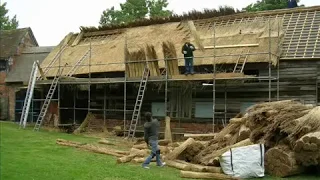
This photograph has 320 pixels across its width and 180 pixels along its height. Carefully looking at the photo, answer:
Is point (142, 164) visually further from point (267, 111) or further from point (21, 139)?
point (21, 139)

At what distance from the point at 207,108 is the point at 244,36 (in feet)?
13.3

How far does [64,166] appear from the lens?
1225cm

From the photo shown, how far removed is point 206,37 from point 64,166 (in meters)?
13.5

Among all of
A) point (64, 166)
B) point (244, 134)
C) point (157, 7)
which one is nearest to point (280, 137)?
point (244, 134)

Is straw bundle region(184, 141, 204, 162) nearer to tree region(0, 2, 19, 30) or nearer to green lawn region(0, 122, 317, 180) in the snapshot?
green lawn region(0, 122, 317, 180)

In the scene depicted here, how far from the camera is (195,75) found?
1966cm

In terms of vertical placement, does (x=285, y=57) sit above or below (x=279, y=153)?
above

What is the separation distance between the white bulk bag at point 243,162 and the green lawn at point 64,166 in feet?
4.59

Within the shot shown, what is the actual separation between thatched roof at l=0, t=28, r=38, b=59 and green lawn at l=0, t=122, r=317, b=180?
2173 cm

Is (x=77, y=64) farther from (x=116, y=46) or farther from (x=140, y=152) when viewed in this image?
(x=140, y=152)

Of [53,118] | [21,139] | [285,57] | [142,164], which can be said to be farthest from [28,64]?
[142,164]

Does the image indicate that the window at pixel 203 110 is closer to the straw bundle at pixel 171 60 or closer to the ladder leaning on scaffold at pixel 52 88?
the straw bundle at pixel 171 60

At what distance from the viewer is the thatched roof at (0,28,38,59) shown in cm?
3694

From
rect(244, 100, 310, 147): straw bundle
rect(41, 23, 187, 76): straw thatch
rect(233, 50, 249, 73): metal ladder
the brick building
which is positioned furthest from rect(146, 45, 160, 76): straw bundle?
the brick building
